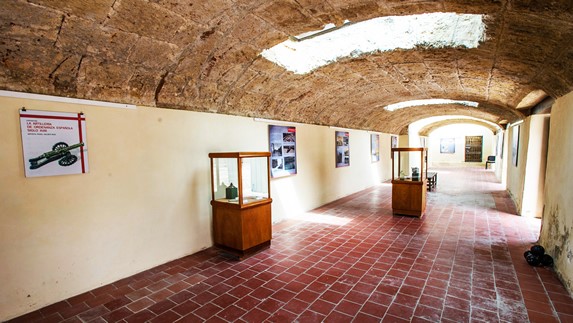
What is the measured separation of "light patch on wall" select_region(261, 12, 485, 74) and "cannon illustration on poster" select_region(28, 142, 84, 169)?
274cm

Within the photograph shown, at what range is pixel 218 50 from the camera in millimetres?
3566

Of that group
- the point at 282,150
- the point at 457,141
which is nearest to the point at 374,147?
the point at 282,150

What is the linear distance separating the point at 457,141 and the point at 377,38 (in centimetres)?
2129

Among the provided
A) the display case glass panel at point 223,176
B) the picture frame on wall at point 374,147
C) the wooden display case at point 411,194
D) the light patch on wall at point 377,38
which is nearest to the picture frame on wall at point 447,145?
the picture frame on wall at point 374,147

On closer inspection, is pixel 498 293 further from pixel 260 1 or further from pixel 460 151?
pixel 460 151

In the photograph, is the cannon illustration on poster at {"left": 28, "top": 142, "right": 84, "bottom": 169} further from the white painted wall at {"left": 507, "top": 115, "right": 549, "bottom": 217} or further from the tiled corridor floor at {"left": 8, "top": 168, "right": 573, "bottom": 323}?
the white painted wall at {"left": 507, "top": 115, "right": 549, "bottom": 217}

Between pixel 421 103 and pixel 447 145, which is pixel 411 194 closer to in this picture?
pixel 421 103

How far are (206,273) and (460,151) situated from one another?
911 inches

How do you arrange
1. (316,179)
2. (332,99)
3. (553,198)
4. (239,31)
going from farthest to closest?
1. (316,179)
2. (332,99)
3. (553,198)
4. (239,31)

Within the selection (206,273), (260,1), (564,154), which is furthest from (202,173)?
(564,154)

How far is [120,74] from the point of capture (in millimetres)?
3293

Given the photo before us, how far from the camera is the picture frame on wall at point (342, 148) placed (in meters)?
8.59

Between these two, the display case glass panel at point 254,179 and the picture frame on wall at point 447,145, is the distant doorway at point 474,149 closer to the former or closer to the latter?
the picture frame on wall at point 447,145

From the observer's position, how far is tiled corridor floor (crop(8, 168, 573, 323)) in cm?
277
